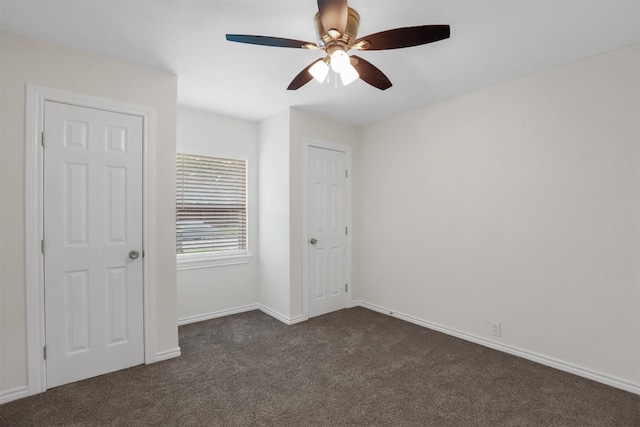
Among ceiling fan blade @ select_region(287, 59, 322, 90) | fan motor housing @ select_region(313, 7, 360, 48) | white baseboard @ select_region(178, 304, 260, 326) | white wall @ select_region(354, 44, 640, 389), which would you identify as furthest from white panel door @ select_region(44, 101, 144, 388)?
white wall @ select_region(354, 44, 640, 389)

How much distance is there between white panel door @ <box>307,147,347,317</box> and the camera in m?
3.91

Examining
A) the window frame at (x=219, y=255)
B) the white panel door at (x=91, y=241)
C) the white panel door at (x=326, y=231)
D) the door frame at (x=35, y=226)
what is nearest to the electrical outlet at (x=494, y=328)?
the white panel door at (x=326, y=231)

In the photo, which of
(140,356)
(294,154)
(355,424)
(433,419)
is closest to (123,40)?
(294,154)

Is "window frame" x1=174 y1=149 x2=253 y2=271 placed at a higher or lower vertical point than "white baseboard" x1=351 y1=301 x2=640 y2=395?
higher

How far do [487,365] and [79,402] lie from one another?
308 cm

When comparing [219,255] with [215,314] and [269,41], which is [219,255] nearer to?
[215,314]

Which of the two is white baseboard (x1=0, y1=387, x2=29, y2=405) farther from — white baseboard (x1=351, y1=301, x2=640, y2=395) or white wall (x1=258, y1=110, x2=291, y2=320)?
white baseboard (x1=351, y1=301, x2=640, y2=395)

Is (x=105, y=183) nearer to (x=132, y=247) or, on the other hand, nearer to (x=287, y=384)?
(x=132, y=247)

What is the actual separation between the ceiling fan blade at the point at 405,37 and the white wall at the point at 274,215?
6.64ft

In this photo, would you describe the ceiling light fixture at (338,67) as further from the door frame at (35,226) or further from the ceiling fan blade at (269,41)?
the door frame at (35,226)

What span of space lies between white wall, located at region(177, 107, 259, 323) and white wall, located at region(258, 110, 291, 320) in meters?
0.10

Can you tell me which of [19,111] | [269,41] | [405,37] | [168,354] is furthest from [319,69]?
[168,354]

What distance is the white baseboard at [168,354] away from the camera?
2.74m

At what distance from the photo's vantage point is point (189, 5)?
1.88m
